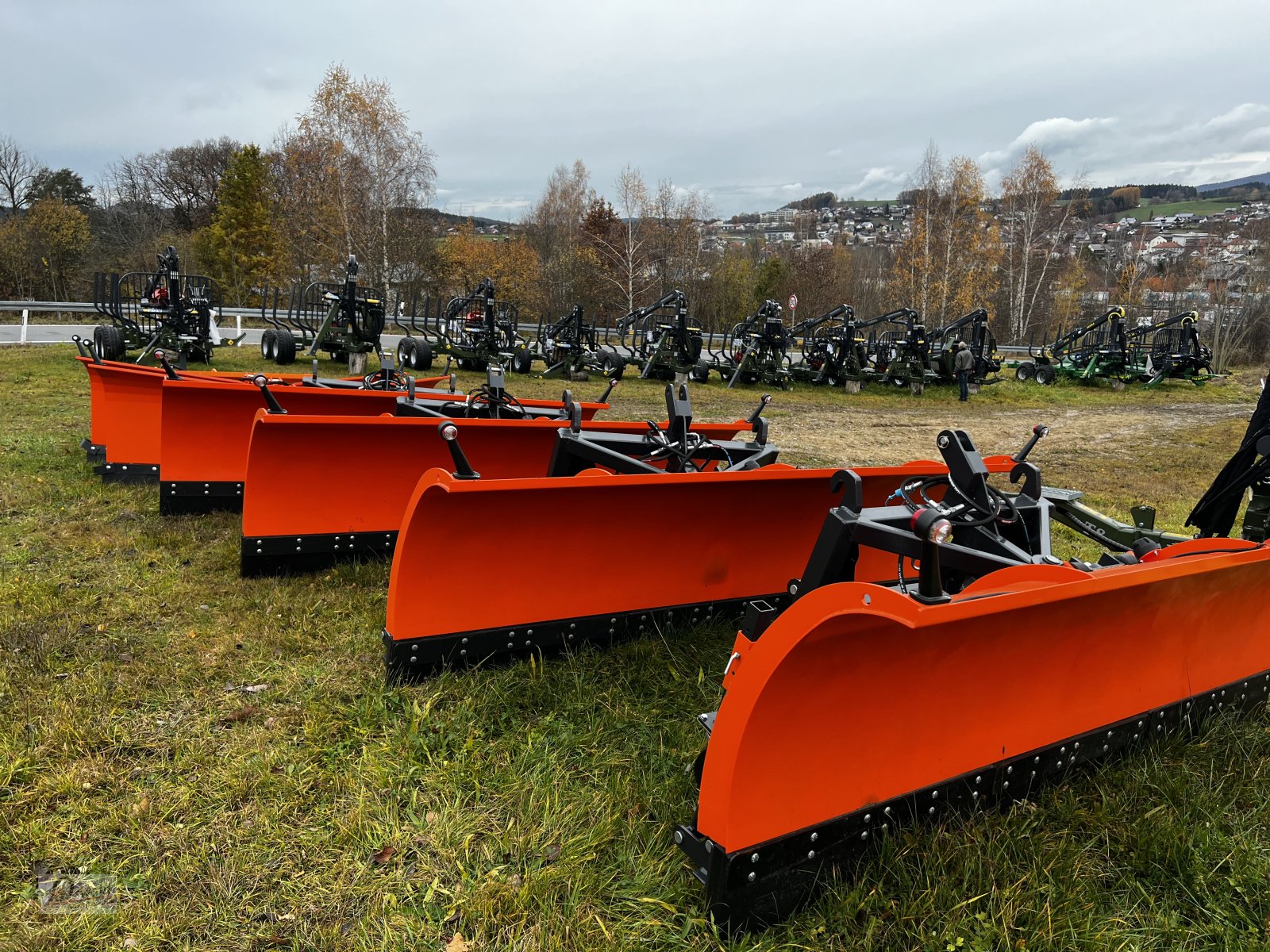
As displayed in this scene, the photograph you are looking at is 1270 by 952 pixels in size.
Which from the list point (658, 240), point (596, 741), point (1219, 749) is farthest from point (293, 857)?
point (658, 240)

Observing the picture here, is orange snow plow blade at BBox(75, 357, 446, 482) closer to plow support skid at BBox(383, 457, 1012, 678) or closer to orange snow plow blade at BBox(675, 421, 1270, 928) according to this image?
plow support skid at BBox(383, 457, 1012, 678)

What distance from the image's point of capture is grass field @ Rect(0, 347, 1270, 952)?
1.91 meters

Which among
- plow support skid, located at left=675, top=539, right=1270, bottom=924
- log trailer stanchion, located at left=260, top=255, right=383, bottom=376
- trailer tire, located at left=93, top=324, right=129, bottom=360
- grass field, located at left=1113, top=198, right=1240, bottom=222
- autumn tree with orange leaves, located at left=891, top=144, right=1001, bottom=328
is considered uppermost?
grass field, located at left=1113, top=198, right=1240, bottom=222

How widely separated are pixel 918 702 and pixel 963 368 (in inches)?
664

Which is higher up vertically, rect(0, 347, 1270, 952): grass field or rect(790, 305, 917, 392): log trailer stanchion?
rect(790, 305, 917, 392): log trailer stanchion

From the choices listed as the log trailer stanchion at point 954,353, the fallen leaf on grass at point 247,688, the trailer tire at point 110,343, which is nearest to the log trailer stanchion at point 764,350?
the log trailer stanchion at point 954,353

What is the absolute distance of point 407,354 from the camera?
1453 cm

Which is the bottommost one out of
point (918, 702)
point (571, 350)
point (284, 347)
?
point (918, 702)

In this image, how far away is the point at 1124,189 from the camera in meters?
99.9

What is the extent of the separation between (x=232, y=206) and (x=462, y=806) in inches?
1579

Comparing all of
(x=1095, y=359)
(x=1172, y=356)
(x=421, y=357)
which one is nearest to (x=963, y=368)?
(x=1095, y=359)

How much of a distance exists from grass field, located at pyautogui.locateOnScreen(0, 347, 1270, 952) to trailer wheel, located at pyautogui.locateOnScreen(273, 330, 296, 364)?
10844 millimetres

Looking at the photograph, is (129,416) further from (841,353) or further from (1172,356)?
(1172,356)

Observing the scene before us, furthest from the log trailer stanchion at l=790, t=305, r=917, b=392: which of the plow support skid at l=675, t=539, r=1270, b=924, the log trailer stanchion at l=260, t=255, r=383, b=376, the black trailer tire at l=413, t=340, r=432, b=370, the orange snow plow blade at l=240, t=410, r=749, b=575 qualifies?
the plow support skid at l=675, t=539, r=1270, b=924
